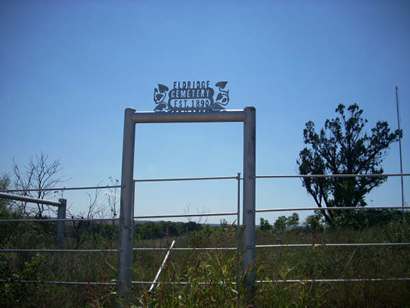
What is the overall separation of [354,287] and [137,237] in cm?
381

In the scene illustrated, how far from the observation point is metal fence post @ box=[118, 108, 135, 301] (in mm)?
5773

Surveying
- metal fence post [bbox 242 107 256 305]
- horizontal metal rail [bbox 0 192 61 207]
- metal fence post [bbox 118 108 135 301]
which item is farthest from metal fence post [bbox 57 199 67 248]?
metal fence post [bbox 242 107 256 305]

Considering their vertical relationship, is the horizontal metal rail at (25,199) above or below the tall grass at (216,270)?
above

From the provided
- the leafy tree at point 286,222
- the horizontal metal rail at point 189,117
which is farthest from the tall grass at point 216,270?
the horizontal metal rail at point 189,117

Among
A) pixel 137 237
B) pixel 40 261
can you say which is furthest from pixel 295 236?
pixel 40 261

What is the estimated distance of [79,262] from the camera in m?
6.52

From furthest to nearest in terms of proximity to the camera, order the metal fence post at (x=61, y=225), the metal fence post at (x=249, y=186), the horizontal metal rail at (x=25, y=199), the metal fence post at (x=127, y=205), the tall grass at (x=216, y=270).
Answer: the metal fence post at (x=61, y=225) → the horizontal metal rail at (x=25, y=199) → the metal fence post at (x=127, y=205) → the metal fence post at (x=249, y=186) → the tall grass at (x=216, y=270)

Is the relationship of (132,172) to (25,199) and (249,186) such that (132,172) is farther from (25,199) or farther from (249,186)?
(25,199)

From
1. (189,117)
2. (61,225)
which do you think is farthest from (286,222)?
(61,225)

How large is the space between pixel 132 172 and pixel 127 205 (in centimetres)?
47

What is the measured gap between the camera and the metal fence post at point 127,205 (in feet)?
18.9

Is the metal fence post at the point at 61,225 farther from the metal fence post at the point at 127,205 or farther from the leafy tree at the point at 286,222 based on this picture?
the leafy tree at the point at 286,222

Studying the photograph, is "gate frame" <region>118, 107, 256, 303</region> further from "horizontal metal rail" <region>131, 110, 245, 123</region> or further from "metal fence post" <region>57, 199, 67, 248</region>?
"metal fence post" <region>57, 199, 67, 248</region>

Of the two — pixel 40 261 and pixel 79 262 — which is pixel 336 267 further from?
pixel 40 261
